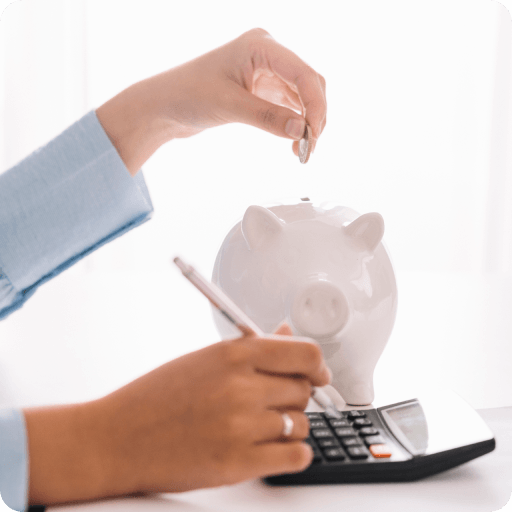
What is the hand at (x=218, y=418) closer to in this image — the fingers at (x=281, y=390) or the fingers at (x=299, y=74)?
the fingers at (x=281, y=390)

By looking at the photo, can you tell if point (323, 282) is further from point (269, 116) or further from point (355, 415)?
point (269, 116)

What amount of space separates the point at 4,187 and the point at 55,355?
238 millimetres

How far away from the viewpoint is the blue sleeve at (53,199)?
0.67 metres

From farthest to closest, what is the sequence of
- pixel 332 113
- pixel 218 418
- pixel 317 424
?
1. pixel 332 113
2. pixel 317 424
3. pixel 218 418

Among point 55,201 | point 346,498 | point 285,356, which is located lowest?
point 346,498

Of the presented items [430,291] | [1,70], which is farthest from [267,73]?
[1,70]

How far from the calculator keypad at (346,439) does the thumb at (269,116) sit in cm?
32

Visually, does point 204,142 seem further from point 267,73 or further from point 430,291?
point 267,73

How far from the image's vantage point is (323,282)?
0.50 meters

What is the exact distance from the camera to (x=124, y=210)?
2.34 feet

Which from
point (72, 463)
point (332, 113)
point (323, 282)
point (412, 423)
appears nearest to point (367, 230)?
point (323, 282)

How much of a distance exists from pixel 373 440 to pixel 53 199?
48 centimetres

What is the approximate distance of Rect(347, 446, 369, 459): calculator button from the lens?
0.40 metres

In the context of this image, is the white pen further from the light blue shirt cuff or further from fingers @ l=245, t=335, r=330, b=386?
the light blue shirt cuff
